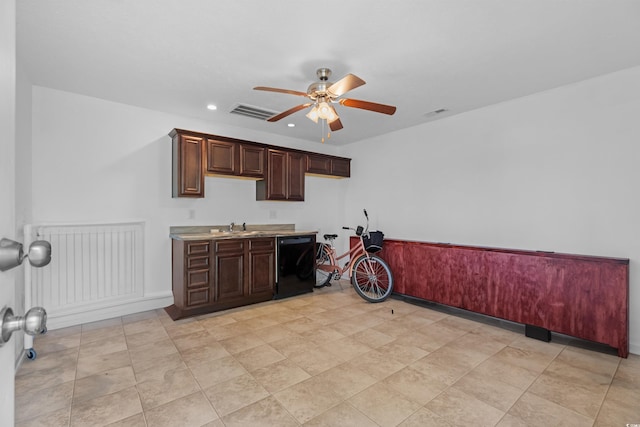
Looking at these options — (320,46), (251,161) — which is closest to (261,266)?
(251,161)

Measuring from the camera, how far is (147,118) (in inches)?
156

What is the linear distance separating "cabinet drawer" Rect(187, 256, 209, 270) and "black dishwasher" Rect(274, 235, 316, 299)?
3.36ft

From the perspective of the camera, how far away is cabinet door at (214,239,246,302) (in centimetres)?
389

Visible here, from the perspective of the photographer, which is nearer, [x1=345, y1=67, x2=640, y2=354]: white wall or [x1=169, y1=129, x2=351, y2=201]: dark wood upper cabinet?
[x1=345, y1=67, x2=640, y2=354]: white wall

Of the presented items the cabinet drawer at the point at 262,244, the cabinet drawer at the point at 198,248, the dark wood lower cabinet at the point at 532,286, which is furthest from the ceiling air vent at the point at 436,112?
the cabinet drawer at the point at 198,248

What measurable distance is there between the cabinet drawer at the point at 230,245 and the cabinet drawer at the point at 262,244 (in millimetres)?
145

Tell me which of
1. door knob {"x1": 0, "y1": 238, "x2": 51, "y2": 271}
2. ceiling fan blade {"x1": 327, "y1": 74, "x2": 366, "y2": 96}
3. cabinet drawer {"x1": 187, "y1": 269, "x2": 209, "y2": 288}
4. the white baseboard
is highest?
ceiling fan blade {"x1": 327, "y1": 74, "x2": 366, "y2": 96}

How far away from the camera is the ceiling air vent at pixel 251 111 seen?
3.88 m

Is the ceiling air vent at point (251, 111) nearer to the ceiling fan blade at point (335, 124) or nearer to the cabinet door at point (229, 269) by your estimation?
the ceiling fan blade at point (335, 124)

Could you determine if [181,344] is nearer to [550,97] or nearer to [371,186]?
[371,186]

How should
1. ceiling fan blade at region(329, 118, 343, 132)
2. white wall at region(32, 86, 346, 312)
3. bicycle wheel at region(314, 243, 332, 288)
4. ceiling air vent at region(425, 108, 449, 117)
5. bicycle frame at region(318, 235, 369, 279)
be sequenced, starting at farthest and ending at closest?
bicycle wheel at region(314, 243, 332, 288)
bicycle frame at region(318, 235, 369, 279)
ceiling air vent at region(425, 108, 449, 117)
white wall at region(32, 86, 346, 312)
ceiling fan blade at region(329, 118, 343, 132)

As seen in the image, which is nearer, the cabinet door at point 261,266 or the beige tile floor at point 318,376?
the beige tile floor at point 318,376

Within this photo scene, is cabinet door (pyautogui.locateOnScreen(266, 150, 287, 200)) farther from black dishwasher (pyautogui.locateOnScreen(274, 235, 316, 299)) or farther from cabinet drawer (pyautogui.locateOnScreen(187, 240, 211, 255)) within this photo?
cabinet drawer (pyautogui.locateOnScreen(187, 240, 211, 255))

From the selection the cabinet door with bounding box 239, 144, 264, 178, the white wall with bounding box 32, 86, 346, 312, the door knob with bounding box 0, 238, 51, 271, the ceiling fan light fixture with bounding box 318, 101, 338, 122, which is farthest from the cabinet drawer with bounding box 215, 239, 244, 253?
the door knob with bounding box 0, 238, 51, 271
